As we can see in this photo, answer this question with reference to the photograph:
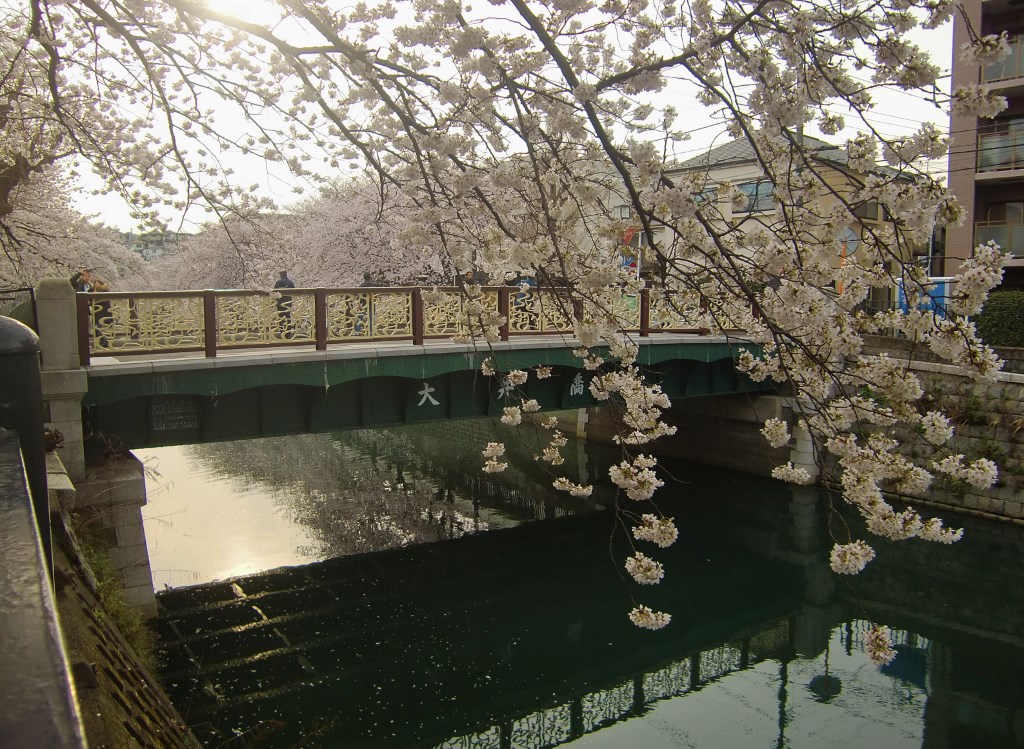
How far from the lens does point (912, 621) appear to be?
11.4m

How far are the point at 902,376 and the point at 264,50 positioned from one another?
689 centimetres

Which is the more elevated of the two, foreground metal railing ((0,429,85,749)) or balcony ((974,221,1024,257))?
balcony ((974,221,1024,257))

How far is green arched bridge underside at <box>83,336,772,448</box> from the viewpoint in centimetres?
995

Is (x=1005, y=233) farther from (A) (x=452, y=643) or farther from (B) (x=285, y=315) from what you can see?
(B) (x=285, y=315)

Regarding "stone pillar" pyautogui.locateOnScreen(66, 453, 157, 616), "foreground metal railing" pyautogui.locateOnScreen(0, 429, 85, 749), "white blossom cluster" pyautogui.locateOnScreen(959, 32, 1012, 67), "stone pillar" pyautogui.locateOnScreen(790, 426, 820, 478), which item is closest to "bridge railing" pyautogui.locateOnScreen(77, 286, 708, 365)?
"stone pillar" pyautogui.locateOnScreen(66, 453, 157, 616)

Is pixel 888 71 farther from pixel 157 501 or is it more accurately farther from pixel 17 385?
pixel 157 501

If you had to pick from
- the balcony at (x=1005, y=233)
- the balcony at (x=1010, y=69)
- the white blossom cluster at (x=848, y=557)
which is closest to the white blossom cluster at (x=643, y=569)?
the white blossom cluster at (x=848, y=557)

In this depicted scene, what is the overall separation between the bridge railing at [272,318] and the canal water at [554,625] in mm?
3543

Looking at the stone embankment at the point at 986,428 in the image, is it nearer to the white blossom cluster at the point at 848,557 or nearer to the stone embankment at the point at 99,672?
the white blossom cluster at the point at 848,557

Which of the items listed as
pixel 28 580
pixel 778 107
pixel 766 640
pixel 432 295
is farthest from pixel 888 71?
pixel 766 640

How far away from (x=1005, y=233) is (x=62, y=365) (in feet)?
69.2

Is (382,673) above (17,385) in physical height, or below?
Result: below

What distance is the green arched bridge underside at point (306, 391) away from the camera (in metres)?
9.95

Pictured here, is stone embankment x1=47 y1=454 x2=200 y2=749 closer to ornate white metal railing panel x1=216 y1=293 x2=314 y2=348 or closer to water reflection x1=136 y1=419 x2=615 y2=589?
ornate white metal railing panel x1=216 y1=293 x2=314 y2=348
